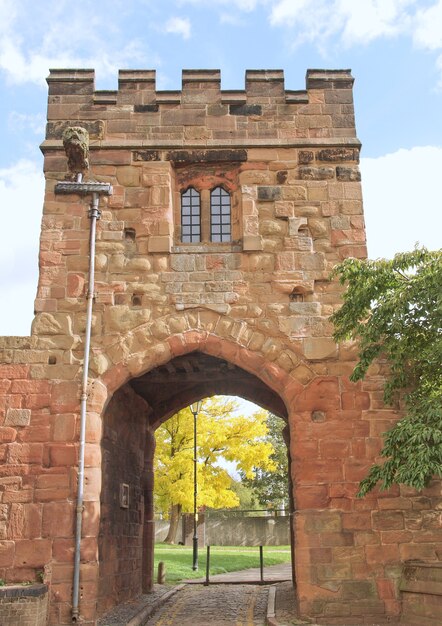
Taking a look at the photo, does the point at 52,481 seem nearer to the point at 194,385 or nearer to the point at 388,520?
the point at 388,520

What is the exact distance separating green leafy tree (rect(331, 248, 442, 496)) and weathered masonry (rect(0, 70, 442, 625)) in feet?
3.16

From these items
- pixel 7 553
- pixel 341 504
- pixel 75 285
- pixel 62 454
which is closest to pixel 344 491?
pixel 341 504

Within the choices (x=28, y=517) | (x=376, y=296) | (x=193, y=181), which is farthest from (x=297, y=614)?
(x=193, y=181)

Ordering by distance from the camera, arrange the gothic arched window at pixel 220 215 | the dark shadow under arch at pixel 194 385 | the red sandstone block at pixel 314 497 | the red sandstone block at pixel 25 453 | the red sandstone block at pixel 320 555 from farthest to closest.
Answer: the dark shadow under arch at pixel 194 385, the gothic arched window at pixel 220 215, the red sandstone block at pixel 25 453, the red sandstone block at pixel 314 497, the red sandstone block at pixel 320 555

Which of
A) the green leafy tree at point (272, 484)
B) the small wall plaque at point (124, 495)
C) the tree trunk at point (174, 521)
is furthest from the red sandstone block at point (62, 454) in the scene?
the green leafy tree at point (272, 484)

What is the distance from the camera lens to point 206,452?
24656mm

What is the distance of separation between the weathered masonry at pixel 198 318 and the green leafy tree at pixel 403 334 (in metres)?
0.96

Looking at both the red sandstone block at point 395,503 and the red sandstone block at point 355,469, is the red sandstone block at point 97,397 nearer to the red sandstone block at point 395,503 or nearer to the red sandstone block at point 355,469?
the red sandstone block at point 355,469

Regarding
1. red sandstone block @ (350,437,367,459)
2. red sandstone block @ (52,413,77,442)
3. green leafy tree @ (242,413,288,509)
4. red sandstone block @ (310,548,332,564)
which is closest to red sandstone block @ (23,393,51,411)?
red sandstone block @ (52,413,77,442)

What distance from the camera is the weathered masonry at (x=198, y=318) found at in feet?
30.4

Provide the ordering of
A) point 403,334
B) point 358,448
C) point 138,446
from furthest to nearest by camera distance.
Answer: point 138,446 → point 358,448 → point 403,334

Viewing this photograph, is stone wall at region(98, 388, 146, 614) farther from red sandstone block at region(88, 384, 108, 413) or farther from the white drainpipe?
the white drainpipe

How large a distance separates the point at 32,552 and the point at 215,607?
4.23 m

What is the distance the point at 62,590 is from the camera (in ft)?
29.5
